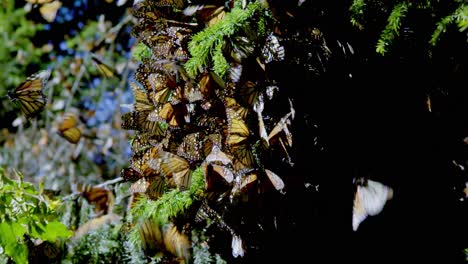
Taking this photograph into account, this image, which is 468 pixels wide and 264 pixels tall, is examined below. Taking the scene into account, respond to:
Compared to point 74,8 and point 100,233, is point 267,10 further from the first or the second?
point 74,8

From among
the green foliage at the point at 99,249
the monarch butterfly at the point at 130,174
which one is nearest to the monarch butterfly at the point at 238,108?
the monarch butterfly at the point at 130,174

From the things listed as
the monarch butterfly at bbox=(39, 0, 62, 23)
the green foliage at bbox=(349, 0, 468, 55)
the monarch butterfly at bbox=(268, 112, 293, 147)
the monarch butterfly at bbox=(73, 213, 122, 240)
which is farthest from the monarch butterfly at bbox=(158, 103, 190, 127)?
the monarch butterfly at bbox=(39, 0, 62, 23)

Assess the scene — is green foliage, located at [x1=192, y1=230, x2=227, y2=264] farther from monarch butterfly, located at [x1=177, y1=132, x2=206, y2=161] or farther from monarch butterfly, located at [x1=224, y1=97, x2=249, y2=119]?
monarch butterfly, located at [x1=224, y1=97, x2=249, y2=119]

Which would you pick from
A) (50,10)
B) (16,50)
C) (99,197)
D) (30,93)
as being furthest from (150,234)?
(16,50)

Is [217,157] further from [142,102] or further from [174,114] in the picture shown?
[142,102]

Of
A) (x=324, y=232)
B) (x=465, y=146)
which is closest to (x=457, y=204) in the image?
(x=465, y=146)

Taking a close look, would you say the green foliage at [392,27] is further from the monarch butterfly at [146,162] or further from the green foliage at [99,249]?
the green foliage at [99,249]

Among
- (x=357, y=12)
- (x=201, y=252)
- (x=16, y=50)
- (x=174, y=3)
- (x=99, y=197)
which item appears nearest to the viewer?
(x=357, y=12)
